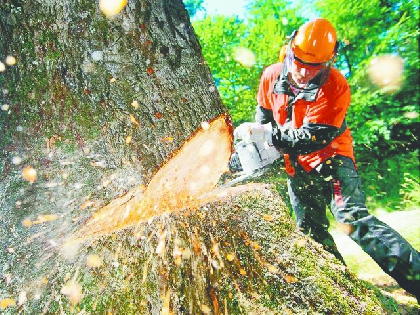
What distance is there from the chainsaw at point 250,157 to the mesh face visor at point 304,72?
54 centimetres

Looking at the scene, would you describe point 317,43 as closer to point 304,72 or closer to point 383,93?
point 304,72

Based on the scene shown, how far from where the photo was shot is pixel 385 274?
2.56m

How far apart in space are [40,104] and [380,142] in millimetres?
8914

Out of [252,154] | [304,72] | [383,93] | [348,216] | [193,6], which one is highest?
[193,6]

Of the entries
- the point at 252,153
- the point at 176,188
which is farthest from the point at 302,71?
the point at 176,188

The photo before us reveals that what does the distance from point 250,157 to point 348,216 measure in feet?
2.74

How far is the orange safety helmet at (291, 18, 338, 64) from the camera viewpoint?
2.04 meters

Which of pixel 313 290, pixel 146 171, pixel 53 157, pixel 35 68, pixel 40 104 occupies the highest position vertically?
pixel 35 68

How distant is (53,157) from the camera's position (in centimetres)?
151

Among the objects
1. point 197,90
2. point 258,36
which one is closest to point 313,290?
point 197,90

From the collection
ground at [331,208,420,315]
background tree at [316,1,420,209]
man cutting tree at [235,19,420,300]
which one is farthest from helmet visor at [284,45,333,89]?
background tree at [316,1,420,209]

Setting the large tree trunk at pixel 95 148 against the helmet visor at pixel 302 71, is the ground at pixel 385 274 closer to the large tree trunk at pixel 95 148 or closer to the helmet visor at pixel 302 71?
the large tree trunk at pixel 95 148

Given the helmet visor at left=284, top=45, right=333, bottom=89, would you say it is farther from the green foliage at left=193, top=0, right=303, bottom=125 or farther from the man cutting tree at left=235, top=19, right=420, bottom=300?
the green foliage at left=193, top=0, right=303, bottom=125

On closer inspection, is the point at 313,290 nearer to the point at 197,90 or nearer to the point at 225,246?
the point at 225,246
